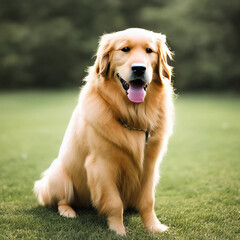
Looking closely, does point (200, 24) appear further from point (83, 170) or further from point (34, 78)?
point (83, 170)

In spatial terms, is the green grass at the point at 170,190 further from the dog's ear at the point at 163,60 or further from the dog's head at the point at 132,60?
the dog's ear at the point at 163,60

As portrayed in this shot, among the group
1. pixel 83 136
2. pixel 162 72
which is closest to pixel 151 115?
pixel 162 72

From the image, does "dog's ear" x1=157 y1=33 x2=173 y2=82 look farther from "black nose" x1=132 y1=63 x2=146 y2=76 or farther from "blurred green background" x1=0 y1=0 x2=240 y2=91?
"blurred green background" x1=0 y1=0 x2=240 y2=91

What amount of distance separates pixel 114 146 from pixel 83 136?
33 cm

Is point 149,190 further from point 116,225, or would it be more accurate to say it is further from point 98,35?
point 98,35

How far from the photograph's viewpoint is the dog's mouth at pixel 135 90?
279cm

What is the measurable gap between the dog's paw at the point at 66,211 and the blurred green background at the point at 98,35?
1972 cm

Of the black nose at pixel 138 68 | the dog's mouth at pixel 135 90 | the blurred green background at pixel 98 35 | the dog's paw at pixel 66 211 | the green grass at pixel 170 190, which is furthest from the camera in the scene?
the blurred green background at pixel 98 35

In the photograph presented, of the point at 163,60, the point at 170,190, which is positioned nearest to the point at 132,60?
the point at 163,60

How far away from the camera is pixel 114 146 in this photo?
2832 millimetres

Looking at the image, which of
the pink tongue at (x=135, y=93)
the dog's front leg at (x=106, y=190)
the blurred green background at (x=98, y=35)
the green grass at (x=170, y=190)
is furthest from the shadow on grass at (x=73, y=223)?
the blurred green background at (x=98, y=35)

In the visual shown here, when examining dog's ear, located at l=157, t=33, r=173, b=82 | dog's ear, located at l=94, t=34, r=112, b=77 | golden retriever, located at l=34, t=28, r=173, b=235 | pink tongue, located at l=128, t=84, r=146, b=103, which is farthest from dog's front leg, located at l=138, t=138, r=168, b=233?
dog's ear, located at l=94, t=34, r=112, b=77

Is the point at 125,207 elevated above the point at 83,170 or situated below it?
below

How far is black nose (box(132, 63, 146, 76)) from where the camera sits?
266 cm
